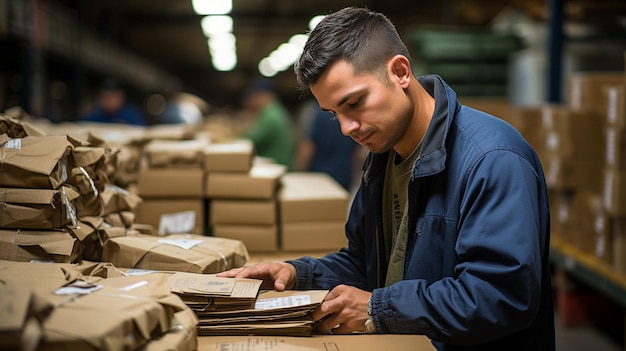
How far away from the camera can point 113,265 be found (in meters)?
2.35

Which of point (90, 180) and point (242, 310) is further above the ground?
point (90, 180)

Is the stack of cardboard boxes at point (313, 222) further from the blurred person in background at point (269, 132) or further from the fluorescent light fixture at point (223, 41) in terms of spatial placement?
the fluorescent light fixture at point (223, 41)

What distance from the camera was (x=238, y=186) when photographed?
3.81 m

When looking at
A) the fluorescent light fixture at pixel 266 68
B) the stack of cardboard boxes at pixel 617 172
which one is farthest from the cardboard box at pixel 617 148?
the fluorescent light fixture at pixel 266 68

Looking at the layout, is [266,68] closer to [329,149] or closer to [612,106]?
[329,149]

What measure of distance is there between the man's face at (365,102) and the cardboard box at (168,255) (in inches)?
27.9

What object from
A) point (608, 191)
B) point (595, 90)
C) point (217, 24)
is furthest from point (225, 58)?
point (608, 191)

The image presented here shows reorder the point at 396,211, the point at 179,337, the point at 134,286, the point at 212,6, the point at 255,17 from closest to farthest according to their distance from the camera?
the point at 179,337 < the point at 134,286 < the point at 396,211 < the point at 212,6 < the point at 255,17

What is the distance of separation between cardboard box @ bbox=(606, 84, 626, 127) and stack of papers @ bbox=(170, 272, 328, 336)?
3205mm

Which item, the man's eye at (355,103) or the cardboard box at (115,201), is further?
the cardboard box at (115,201)

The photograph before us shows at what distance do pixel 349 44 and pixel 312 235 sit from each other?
1.90 meters

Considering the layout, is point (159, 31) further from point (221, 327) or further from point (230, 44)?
point (221, 327)

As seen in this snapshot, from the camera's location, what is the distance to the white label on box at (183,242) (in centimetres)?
248

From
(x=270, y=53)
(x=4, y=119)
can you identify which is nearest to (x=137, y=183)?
(x=4, y=119)
